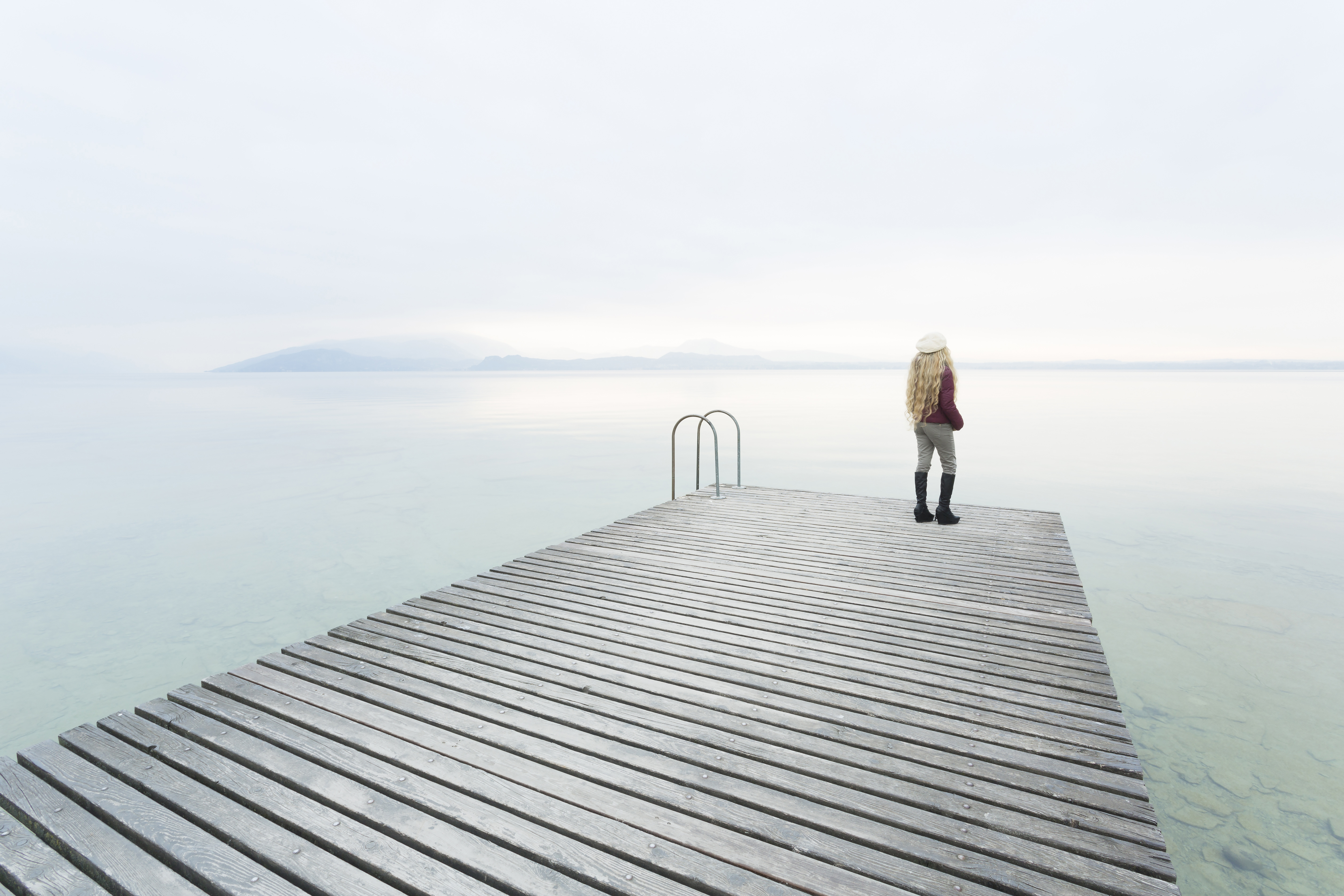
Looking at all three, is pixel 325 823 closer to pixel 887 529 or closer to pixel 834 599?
pixel 834 599

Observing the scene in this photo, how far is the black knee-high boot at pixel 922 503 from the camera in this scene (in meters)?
6.50

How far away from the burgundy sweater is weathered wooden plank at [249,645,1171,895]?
3775 millimetres

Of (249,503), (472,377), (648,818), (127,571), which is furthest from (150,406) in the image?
(472,377)

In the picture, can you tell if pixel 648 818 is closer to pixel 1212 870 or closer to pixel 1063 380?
pixel 1212 870

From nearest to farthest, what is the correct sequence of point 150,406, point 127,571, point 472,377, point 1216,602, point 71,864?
point 71,864
point 1216,602
point 127,571
point 150,406
point 472,377

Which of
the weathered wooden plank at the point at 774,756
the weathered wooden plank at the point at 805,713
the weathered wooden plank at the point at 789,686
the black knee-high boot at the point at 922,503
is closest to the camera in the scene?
the weathered wooden plank at the point at 774,756

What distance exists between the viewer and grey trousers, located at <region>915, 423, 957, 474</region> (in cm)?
589

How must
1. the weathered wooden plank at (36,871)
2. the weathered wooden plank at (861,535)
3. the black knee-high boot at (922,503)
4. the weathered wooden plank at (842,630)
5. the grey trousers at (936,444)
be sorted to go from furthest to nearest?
the black knee-high boot at (922,503)
the grey trousers at (936,444)
the weathered wooden plank at (861,535)
the weathered wooden plank at (842,630)
the weathered wooden plank at (36,871)

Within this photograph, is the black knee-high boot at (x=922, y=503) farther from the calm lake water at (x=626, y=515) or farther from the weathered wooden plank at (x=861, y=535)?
the calm lake water at (x=626, y=515)

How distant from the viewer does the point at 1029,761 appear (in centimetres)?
255

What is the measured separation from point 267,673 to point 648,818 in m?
2.15

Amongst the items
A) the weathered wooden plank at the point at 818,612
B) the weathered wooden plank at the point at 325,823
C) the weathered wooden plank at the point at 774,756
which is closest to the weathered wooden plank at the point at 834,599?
the weathered wooden plank at the point at 818,612

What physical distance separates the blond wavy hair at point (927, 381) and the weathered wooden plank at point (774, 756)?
143 inches

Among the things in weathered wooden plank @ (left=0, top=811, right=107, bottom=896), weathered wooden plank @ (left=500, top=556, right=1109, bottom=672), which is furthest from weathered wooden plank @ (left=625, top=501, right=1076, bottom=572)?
weathered wooden plank @ (left=0, top=811, right=107, bottom=896)
